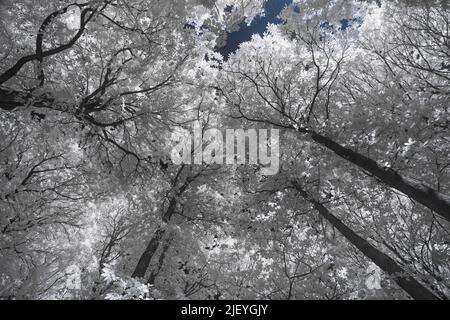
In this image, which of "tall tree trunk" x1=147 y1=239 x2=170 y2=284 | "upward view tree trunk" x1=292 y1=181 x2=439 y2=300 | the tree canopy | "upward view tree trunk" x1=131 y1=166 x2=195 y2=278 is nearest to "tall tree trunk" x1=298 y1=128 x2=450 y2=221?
the tree canopy

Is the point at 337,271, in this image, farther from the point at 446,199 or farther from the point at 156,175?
the point at 156,175

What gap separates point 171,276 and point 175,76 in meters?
6.76

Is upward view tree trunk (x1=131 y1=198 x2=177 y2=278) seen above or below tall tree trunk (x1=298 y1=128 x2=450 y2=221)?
below

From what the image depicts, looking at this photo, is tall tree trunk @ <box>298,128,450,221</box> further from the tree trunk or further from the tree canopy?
the tree trunk

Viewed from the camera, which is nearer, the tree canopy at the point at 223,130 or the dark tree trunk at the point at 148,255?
the tree canopy at the point at 223,130

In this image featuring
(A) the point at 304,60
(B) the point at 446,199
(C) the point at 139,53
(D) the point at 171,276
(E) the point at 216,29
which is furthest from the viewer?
(D) the point at 171,276

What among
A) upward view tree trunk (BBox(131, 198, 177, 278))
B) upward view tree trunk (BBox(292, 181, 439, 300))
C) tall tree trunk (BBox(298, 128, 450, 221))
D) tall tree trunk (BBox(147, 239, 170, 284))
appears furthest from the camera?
tall tree trunk (BBox(147, 239, 170, 284))

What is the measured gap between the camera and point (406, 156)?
17.5 ft

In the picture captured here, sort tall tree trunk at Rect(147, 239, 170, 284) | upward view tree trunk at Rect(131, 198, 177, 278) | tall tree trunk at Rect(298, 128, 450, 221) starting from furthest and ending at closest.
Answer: tall tree trunk at Rect(147, 239, 170, 284), upward view tree trunk at Rect(131, 198, 177, 278), tall tree trunk at Rect(298, 128, 450, 221)

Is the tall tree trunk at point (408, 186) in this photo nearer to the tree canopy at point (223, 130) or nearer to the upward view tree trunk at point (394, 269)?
the tree canopy at point (223, 130)

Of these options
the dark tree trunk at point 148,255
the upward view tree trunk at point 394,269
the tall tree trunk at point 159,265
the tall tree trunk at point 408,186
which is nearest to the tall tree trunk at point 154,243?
the dark tree trunk at point 148,255

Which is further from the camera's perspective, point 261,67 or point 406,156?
point 261,67

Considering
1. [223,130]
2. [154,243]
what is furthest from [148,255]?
[223,130]

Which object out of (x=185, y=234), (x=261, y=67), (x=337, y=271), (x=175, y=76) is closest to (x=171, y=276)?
(x=185, y=234)
